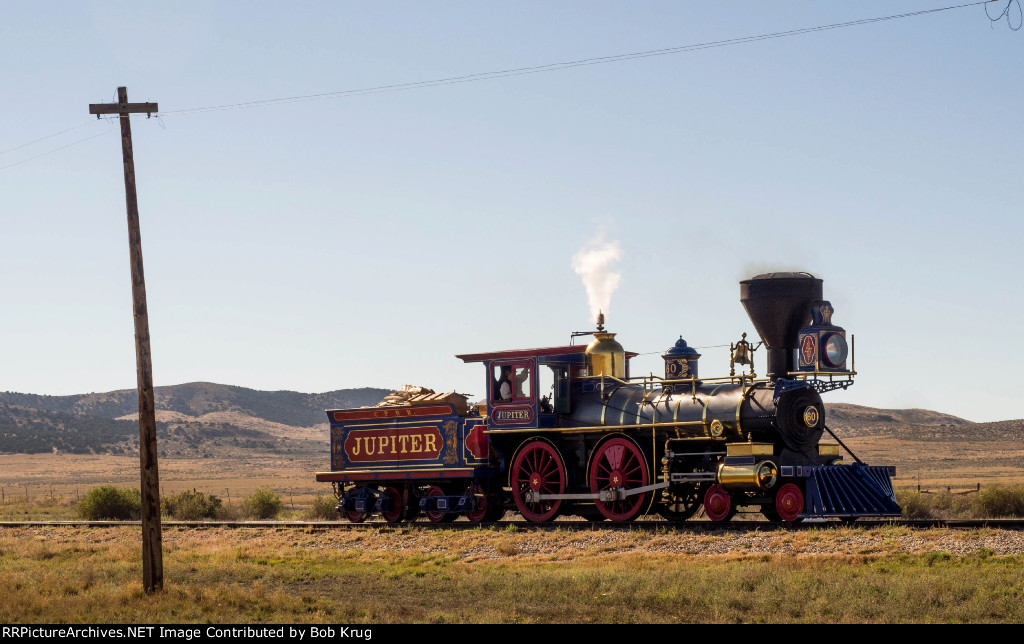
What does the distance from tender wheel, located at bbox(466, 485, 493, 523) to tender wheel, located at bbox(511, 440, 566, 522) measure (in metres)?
0.80

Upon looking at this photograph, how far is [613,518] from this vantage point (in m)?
24.5

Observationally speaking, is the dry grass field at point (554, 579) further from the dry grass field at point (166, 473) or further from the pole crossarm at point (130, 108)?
the dry grass field at point (166, 473)

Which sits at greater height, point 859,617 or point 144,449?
point 144,449

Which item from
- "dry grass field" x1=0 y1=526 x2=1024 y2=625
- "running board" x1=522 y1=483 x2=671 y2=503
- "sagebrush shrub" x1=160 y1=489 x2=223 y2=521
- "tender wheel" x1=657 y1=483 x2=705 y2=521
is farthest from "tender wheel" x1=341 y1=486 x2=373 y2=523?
"sagebrush shrub" x1=160 y1=489 x2=223 y2=521

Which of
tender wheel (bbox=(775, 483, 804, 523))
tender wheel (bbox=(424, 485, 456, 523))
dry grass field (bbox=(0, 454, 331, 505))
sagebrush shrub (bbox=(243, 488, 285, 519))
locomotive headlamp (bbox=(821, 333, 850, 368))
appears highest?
locomotive headlamp (bbox=(821, 333, 850, 368))

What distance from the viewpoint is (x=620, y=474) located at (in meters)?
24.5

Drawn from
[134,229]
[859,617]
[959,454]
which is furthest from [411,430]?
[959,454]

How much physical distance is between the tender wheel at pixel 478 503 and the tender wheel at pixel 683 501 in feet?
13.5

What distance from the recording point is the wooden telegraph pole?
16984 millimetres

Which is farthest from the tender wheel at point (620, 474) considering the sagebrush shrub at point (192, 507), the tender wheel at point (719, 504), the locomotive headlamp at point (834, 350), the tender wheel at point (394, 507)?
the sagebrush shrub at point (192, 507)

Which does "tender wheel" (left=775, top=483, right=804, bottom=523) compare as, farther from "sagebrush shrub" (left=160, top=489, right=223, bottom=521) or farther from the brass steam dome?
"sagebrush shrub" (left=160, top=489, right=223, bottom=521)

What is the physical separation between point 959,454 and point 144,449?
272ft

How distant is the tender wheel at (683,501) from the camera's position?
79.9ft

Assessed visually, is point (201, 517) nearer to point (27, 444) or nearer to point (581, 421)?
point (581, 421)
